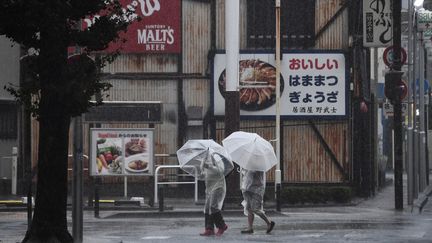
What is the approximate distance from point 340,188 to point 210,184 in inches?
453

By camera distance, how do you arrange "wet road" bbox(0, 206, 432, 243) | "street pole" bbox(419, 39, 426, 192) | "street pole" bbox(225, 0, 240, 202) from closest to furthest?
"wet road" bbox(0, 206, 432, 243) < "street pole" bbox(225, 0, 240, 202) < "street pole" bbox(419, 39, 426, 192)

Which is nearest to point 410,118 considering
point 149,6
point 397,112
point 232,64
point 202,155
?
point 397,112

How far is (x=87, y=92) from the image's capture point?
16.0 metres

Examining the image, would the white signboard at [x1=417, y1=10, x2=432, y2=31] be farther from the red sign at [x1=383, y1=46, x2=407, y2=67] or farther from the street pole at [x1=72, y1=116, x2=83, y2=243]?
the street pole at [x1=72, y1=116, x2=83, y2=243]

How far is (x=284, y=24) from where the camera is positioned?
1293 inches

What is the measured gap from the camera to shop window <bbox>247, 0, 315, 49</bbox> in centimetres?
3269

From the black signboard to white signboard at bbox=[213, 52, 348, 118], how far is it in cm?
282

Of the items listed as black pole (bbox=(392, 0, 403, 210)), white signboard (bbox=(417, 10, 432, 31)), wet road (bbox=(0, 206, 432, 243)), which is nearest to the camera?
wet road (bbox=(0, 206, 432, 243))

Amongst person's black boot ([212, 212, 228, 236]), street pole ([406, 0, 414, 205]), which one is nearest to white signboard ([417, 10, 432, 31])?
street pole ([406, 0, 414, 205])

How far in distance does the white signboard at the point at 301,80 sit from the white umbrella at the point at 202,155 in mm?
11717

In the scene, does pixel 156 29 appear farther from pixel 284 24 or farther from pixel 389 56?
pixel 389 56

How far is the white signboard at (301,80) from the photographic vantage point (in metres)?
32.5

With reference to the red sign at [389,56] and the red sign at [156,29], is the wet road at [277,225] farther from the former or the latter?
the red sign at [156,29]

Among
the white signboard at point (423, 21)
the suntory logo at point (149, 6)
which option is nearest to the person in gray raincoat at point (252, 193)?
the suntory logo at point (149, 6)
